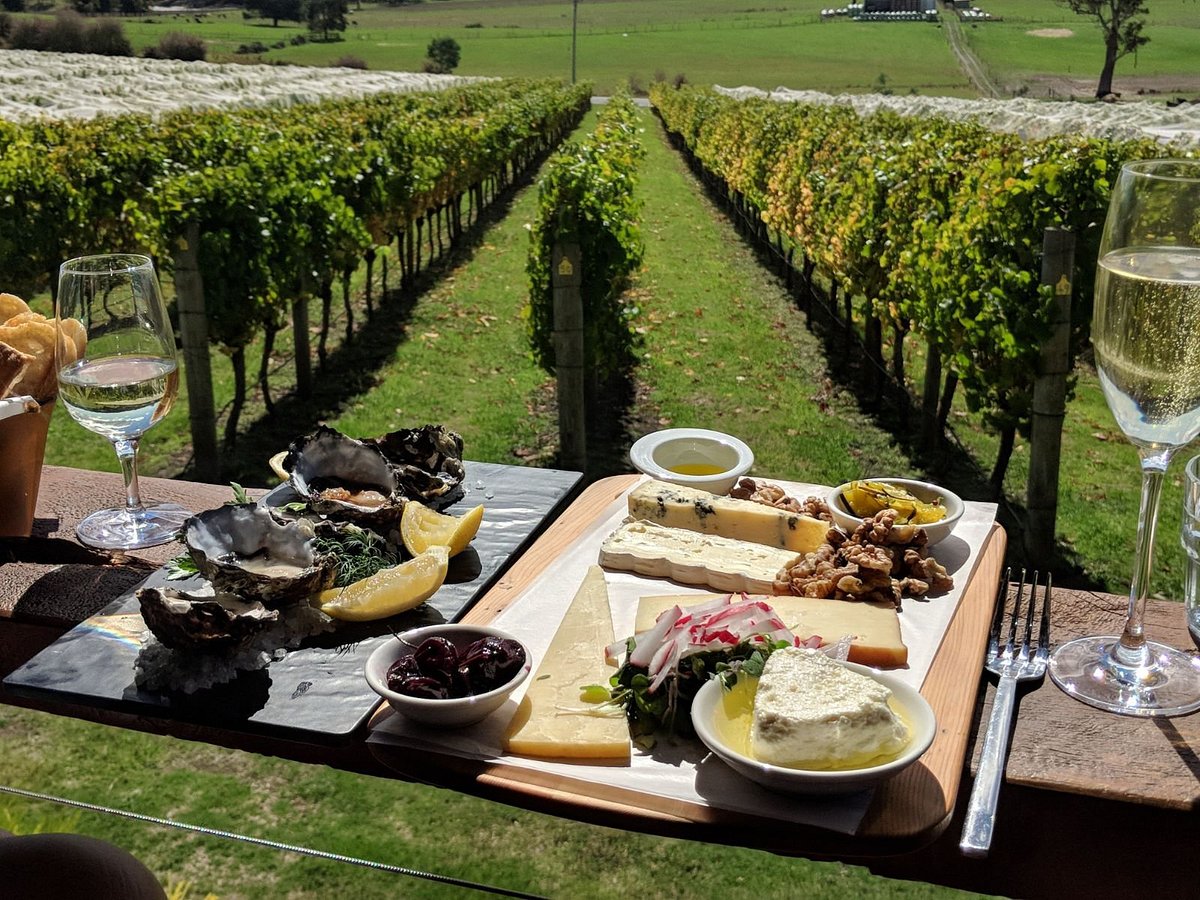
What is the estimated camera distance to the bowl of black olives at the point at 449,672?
177 centimetres

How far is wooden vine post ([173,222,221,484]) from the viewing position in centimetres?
845

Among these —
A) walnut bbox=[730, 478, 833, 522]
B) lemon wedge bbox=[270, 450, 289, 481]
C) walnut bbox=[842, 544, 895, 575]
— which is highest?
lemon wedge bbox=[270, 450, 289, 481]

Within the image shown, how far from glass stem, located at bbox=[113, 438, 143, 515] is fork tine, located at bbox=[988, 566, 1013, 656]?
201cm

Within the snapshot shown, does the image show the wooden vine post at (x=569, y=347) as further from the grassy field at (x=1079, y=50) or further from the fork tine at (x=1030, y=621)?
the grassy field at (x=1079, y=50)

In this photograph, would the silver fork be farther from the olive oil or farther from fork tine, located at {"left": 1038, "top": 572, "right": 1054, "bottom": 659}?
the olive oil

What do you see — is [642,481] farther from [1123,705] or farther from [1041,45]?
[1041,45]

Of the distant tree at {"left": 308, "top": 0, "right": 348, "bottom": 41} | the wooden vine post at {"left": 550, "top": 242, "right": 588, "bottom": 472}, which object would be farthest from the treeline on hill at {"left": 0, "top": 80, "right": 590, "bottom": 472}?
the distant tree at {"left": 308, "top": 0, "right": 348, "bottom": 41}

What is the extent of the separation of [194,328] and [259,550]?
6.88 metres

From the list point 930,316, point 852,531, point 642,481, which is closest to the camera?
Result: point 852,531

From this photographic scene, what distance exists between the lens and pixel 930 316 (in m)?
8.47

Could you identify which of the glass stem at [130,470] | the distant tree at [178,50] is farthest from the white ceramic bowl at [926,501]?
the distant tree at [178,50]

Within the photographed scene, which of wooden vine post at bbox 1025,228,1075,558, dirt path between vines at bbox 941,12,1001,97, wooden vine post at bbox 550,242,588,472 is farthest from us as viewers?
dirt path between vines at bbox 941,12,1001,97

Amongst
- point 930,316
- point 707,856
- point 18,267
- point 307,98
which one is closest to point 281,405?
point 18,267

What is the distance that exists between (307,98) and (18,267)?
4124 cm
